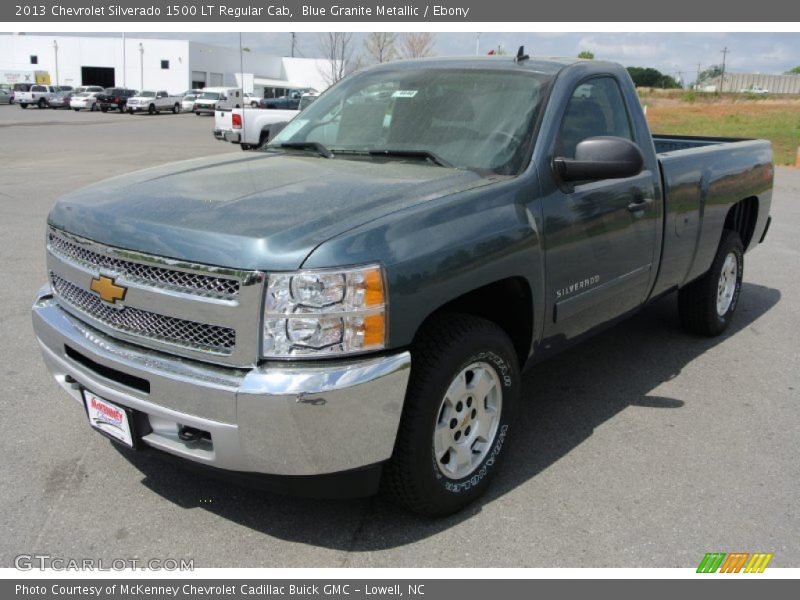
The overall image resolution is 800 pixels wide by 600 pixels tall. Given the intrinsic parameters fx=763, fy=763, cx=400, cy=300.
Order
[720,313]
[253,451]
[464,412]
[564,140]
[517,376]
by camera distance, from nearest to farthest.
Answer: [253,451]
[464,412]
[517,376]
[564,140]
[720,313]

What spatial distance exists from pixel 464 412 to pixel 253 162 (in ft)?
5.68

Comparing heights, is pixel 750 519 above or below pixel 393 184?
below

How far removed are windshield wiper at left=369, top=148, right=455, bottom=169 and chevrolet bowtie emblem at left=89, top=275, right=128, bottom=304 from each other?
151 cm

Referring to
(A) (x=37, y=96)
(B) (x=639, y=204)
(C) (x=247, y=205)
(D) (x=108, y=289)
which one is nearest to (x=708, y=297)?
(B) (x=639, y=204)

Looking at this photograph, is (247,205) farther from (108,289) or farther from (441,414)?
(441,414)

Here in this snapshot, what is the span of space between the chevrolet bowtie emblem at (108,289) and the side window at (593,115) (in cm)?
211

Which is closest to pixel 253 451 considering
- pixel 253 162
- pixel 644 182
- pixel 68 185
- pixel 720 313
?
pixel 253 162

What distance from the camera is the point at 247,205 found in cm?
297

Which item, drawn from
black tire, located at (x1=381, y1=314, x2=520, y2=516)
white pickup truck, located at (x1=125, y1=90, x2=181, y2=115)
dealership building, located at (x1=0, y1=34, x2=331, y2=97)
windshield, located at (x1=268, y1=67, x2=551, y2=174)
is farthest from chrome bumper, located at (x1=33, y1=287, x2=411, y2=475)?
dealership building, located at (x1=0, y1=34, x2=331, y2=97)

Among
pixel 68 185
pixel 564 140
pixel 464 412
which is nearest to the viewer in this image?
pixel 464 412

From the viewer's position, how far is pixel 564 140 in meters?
3.81

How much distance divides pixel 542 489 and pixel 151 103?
51.0 meters

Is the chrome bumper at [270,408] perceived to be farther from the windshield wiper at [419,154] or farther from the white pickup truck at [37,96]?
the white pickup truck at [37,96]

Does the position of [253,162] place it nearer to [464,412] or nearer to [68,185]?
[464,412]
